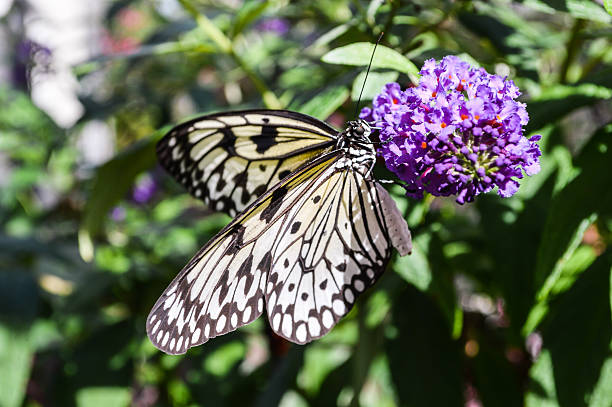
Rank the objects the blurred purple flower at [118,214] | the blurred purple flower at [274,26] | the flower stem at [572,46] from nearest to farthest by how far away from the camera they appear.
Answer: the flower stem at [572,46] → the blurred purple flower at [118,214] → the blurred purple flower at [274,26]

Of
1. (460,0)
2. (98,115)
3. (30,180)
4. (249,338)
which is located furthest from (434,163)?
(30,180)

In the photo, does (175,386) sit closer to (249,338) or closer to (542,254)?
(249,338)

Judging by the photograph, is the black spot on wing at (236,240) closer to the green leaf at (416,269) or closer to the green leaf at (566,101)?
the green leaf at (416,269)

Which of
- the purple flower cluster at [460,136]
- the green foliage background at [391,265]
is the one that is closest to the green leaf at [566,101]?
the green foliage background at [391,265]

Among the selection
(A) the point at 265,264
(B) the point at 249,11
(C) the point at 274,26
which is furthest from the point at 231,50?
(C) the point at 274,26

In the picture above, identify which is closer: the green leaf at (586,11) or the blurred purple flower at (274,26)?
the green leaf at (586,11)

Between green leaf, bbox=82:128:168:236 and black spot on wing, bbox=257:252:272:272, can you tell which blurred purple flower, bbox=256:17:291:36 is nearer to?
green leaf, bbox=82:128:168:236
